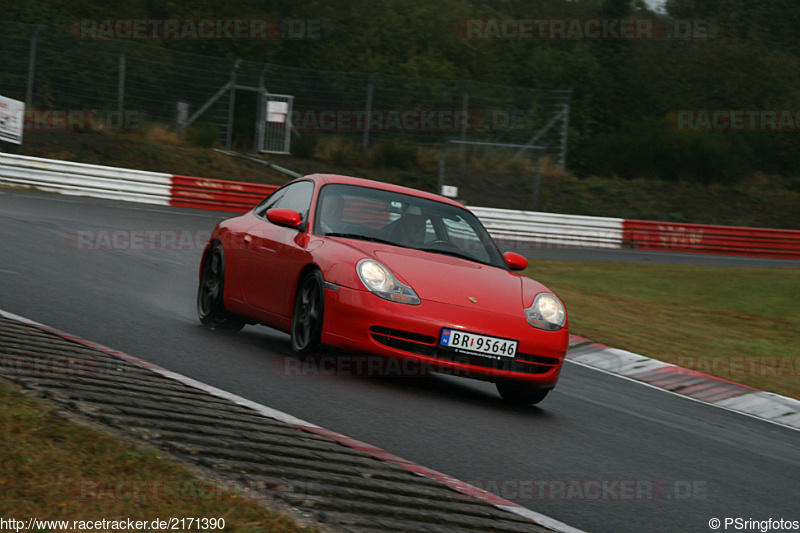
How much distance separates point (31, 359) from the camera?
18.8 ft

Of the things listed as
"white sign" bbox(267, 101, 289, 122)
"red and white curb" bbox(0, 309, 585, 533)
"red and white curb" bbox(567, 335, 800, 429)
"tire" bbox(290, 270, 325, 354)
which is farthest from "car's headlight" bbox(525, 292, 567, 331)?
"white sign" bbox(267, 101, 289, 122)

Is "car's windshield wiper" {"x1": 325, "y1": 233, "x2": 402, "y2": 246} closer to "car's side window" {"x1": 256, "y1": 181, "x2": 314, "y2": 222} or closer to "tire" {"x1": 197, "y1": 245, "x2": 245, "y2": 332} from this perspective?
"car's side window" {"x1": 256, "y1": 181, "x2": 314, "y2": 222}

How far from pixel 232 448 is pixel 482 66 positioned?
4851 cm

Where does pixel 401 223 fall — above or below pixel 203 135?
below

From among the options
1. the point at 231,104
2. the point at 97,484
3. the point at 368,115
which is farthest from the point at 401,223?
the point at 368,115

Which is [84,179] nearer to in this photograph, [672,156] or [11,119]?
[11,119]

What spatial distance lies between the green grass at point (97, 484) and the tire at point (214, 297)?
4.62 m

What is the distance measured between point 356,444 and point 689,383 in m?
5.54

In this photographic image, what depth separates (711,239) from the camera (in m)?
30.4

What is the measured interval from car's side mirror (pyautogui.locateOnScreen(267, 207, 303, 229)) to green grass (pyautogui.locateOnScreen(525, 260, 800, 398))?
491 centimetres

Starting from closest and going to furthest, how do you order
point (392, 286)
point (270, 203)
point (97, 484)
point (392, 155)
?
point (97, 484), point (392, 286), point (270, 203), point (392, 155)

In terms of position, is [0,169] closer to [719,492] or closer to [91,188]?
[91,188]

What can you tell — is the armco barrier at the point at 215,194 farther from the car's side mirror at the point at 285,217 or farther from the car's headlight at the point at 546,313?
the car's headlight at the point at 546,313

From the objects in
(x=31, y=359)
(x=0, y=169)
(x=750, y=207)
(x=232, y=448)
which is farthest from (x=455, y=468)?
(x=750, y=207)
